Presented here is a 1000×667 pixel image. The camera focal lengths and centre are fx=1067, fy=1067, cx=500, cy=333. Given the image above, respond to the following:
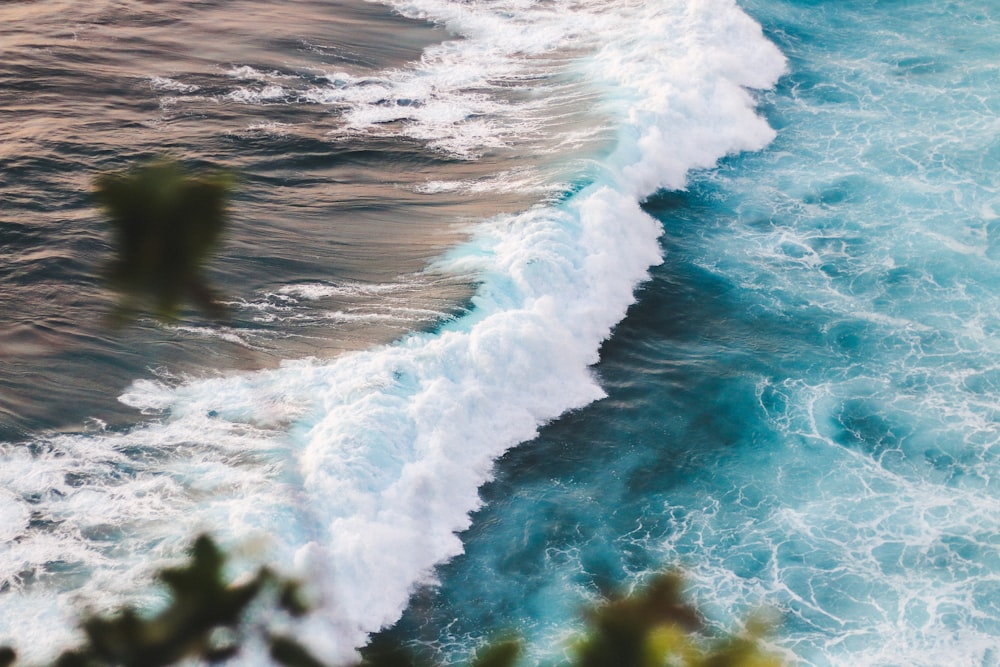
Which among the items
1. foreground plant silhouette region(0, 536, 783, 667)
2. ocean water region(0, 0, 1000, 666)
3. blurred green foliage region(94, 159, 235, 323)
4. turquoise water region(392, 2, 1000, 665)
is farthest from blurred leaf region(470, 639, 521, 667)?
turquoise water region(392, 2, 1000, 665)

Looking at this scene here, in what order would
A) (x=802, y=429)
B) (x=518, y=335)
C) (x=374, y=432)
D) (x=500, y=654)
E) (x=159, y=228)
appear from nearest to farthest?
(x=159, y=228)
(x=500, y=654)
(x=374, y=432)
(x=802, y=429)
(x=518, y=335)

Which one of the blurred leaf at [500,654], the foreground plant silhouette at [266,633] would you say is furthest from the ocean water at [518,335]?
the blurred leaf at [500,654]

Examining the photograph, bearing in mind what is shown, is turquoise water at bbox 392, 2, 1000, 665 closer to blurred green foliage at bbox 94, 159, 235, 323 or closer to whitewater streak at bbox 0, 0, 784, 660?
whitewater streak at bbox 0, 0, 784, 660

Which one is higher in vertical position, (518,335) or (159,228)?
(159,228)

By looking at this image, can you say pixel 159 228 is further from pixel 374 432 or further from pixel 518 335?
pixel 518 335

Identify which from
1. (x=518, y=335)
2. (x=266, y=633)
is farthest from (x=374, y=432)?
(x=266, y=633)

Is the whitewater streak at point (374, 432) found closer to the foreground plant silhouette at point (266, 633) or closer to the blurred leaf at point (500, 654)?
the foreground plant silhouette at point (266, 633)

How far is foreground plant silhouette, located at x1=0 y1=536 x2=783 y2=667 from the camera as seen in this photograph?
4.43 feet

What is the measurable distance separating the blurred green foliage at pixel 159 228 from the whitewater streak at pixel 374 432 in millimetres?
6123

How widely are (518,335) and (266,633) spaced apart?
43.8 feet

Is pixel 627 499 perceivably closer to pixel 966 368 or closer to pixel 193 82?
pixel 966 368

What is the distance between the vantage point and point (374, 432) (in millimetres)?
12977

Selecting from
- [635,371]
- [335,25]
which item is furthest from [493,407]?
[335,25]

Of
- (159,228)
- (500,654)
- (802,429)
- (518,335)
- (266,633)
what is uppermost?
(159,228)
